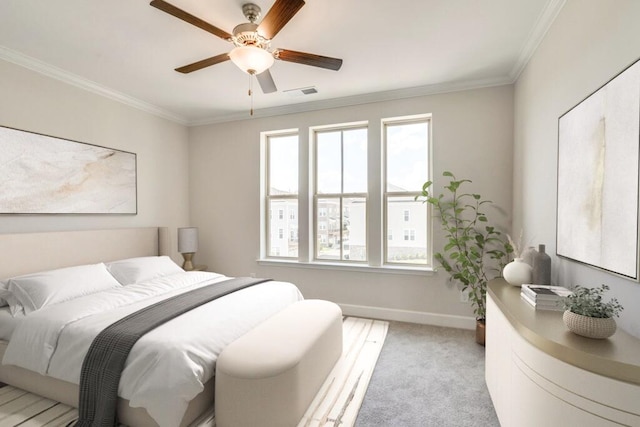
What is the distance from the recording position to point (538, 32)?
90.7 inches

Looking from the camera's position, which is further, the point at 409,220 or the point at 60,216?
the point at 409,220

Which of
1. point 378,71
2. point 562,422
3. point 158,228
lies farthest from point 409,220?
point 158,228

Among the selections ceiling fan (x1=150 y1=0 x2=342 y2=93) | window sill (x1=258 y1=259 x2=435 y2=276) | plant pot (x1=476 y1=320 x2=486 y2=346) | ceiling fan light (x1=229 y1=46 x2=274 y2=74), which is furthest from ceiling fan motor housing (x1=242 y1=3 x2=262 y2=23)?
plant pot (x1=476 y1=320 x2=486 y2=346)

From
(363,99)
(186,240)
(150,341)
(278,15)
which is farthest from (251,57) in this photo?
(186,240)

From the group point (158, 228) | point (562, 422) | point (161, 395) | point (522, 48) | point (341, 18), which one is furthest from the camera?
point (158, 228)

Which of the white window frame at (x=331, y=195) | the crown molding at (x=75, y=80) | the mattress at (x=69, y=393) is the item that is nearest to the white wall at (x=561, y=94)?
the white window frame at (x=331, y=195)

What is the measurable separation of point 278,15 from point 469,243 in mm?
2883

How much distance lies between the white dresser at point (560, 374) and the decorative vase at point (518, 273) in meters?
0.39

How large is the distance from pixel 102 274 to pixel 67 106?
180cm

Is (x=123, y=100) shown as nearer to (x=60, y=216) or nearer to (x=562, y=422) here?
(x=60, y=216)

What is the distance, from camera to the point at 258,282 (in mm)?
3045

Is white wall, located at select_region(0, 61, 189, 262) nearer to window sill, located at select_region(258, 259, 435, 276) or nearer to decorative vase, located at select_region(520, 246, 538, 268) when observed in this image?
window sill, located at select_region(258, 259, 435, 276)

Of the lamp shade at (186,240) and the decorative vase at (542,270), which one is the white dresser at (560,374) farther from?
the lamp shade at (186,240)

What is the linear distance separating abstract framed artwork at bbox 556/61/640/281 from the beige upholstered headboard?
4.14 metres
